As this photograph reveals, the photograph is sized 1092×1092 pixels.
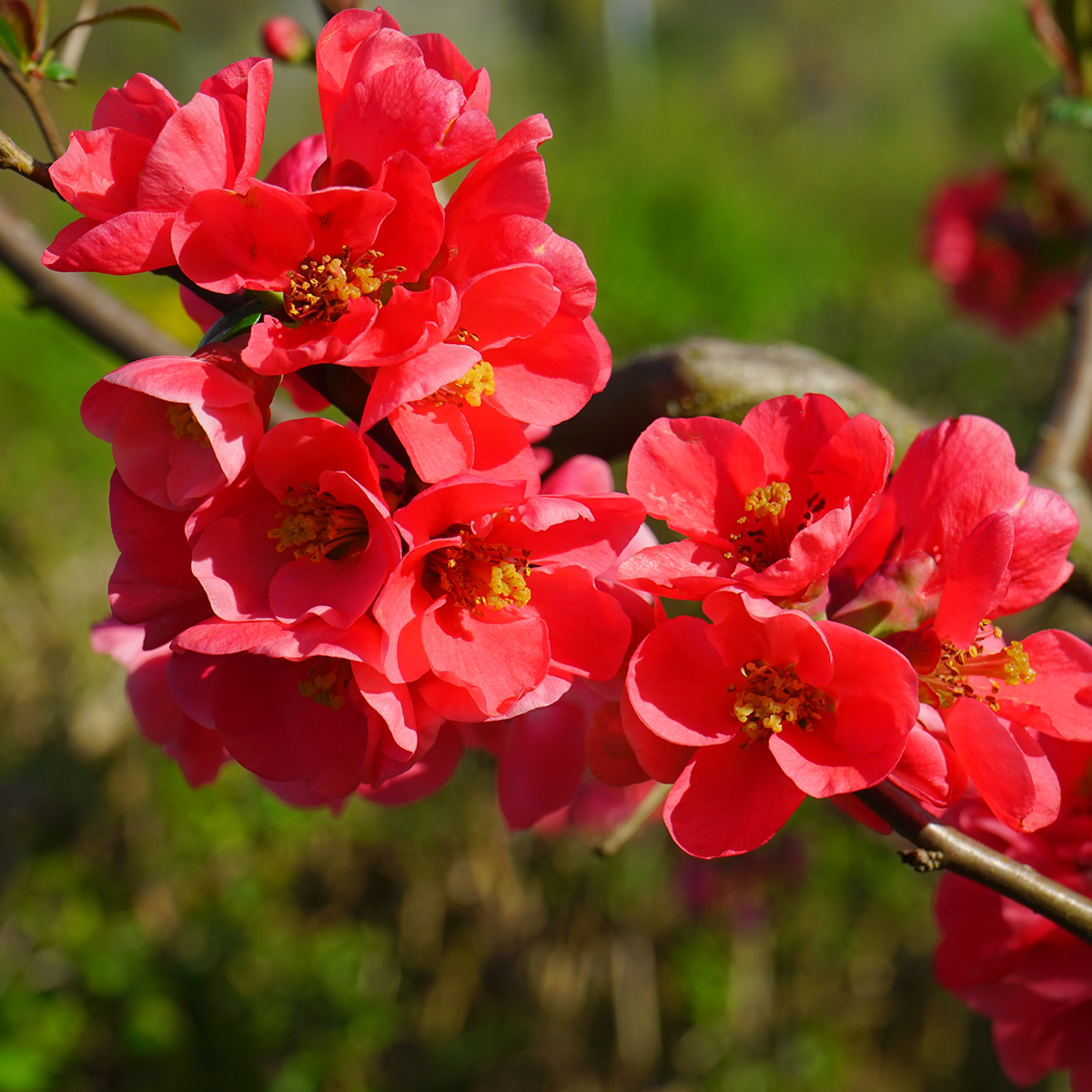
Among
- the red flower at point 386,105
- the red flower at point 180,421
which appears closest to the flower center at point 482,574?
the red flower at point 180,421

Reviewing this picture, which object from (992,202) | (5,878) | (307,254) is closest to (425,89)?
(307,254)

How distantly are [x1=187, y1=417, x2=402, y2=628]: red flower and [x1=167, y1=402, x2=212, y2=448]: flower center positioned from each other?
0.11 feet

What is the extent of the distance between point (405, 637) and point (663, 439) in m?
0.23

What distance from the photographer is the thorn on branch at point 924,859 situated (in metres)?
0.61

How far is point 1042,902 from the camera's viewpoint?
64 centimetres

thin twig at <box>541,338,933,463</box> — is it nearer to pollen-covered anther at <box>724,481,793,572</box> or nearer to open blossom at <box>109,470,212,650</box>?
pollen-covered anther at <box>724,481,793,572</box>

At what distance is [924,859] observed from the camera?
0.62m

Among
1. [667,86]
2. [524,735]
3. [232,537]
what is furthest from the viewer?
[667,86]

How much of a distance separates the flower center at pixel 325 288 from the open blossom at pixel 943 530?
1.32 ft

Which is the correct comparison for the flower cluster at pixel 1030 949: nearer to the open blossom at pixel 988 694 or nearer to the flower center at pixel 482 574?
the open blossom at pixel 988 694

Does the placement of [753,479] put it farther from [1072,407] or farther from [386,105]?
[1072,407]

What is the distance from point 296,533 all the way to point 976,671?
0.50m

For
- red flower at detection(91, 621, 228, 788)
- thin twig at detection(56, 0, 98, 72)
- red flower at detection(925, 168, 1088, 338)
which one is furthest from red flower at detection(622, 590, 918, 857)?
red flower at detection(925, 168, 1088, 338)

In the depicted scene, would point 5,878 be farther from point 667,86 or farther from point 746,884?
point 667,86
